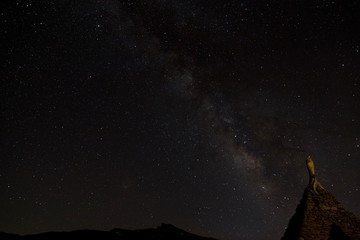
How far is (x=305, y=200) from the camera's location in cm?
1270

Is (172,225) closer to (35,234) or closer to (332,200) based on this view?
(35,234)

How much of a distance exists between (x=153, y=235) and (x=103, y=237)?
6.40 ft

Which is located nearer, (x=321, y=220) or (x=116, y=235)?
(x=321, y=220)

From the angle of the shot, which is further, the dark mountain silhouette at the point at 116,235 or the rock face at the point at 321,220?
the dark mountain silhouette at the point at 116,235

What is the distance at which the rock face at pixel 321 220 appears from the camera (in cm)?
1098

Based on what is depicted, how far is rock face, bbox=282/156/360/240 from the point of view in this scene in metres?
11.0

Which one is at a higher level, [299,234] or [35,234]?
[299,234]

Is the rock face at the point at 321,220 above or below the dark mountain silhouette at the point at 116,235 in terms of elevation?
above

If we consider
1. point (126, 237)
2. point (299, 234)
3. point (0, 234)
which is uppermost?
point (299, 234)

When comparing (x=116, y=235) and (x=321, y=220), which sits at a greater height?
(x=321, y=220)

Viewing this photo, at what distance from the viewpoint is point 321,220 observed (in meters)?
11.5

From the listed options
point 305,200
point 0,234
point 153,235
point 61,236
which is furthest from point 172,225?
point 0,234

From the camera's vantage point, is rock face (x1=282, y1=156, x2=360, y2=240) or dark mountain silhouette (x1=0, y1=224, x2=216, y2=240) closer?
rock face (x1=282, y1=156, x2=360, y2=240)

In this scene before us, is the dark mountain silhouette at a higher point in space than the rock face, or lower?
lower
